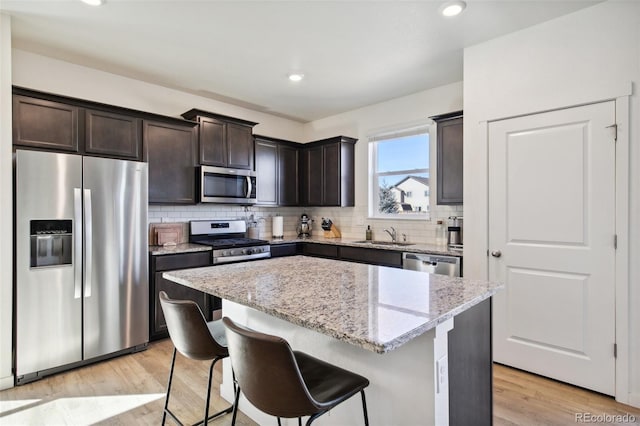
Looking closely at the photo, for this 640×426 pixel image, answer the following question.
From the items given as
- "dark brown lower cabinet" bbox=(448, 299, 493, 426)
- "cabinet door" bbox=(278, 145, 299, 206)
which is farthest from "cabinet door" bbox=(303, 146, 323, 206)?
"dark brown lower cabinet" bbox=(448, 299, 493, 426)

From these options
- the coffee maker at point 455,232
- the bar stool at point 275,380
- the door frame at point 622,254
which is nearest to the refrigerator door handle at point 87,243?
the bar stool at point 275,380

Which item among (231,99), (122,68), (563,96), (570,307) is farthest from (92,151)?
(570,307)

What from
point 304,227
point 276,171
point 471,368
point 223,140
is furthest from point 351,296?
point 304,227

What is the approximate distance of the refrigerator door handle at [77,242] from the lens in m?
2.70

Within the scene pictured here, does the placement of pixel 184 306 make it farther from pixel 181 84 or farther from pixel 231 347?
pixel 181 84

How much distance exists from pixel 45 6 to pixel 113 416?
9.26 ft

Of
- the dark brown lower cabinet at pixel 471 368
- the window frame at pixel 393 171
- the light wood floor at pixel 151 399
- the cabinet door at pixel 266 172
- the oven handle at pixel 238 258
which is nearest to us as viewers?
the dark brown lower cabinet at pixel 471 368

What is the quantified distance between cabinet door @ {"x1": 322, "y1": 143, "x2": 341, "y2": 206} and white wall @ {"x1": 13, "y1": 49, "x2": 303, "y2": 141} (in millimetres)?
1329

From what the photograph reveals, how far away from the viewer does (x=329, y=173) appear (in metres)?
4.66

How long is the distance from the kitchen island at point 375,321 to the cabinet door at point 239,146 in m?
2.35

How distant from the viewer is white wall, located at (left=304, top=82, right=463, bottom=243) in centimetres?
384

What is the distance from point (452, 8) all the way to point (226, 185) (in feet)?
9.51

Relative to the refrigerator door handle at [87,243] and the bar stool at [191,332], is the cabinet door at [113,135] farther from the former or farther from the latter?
the bar stool at [191,332]

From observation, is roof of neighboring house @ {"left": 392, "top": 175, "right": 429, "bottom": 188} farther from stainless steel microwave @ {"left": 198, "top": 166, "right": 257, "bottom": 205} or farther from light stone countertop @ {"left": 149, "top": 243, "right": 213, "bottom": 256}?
light stone countertop @ {"left": 149, "top": 243, "right": 213, "bottom": 256}
